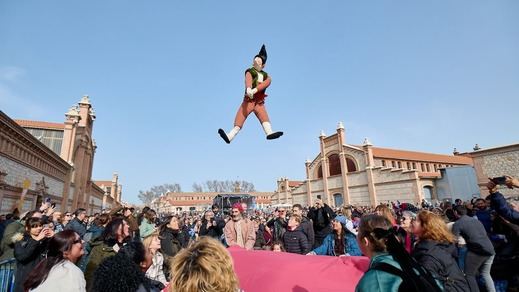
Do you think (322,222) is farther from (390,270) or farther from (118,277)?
(118,277)

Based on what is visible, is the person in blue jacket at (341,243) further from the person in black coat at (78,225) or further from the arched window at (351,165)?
the arched window at (351,165)

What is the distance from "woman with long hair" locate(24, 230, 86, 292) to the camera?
9.15 feet

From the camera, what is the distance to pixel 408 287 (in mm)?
1743

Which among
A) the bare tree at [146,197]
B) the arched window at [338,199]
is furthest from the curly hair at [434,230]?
the bare tree at [146,197]

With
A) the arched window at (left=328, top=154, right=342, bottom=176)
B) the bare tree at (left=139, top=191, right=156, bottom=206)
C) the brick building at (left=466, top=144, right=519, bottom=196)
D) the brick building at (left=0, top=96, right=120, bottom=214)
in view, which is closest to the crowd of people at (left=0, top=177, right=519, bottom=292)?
the brick building at (left=0, top=96, right=120, bottom=214)

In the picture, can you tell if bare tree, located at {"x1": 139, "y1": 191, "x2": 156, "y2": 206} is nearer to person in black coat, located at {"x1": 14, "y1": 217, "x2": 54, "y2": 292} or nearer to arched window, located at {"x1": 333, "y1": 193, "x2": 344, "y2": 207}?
arched window, located at {"x1": 333, "y1": 193, "x2": 344, "y2": 207}

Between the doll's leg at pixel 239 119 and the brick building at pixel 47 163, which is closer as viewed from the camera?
the doll's leg at pixel 239 119

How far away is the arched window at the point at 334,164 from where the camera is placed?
4122 centimetres

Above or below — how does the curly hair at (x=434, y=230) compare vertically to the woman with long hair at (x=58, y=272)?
above

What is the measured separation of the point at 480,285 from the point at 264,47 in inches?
242

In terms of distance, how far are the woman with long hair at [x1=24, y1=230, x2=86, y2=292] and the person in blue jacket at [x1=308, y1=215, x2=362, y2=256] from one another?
144 inches

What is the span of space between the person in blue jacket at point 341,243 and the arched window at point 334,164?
121 feet

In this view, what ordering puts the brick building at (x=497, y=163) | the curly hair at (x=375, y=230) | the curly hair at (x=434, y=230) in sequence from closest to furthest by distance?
the curly hair at (x=375, y=230) → the curly hair at (x=434, y=230) → the brick building at (x=497, y=163)

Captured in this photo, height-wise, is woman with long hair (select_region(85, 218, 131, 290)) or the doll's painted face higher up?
the doll's painted face
